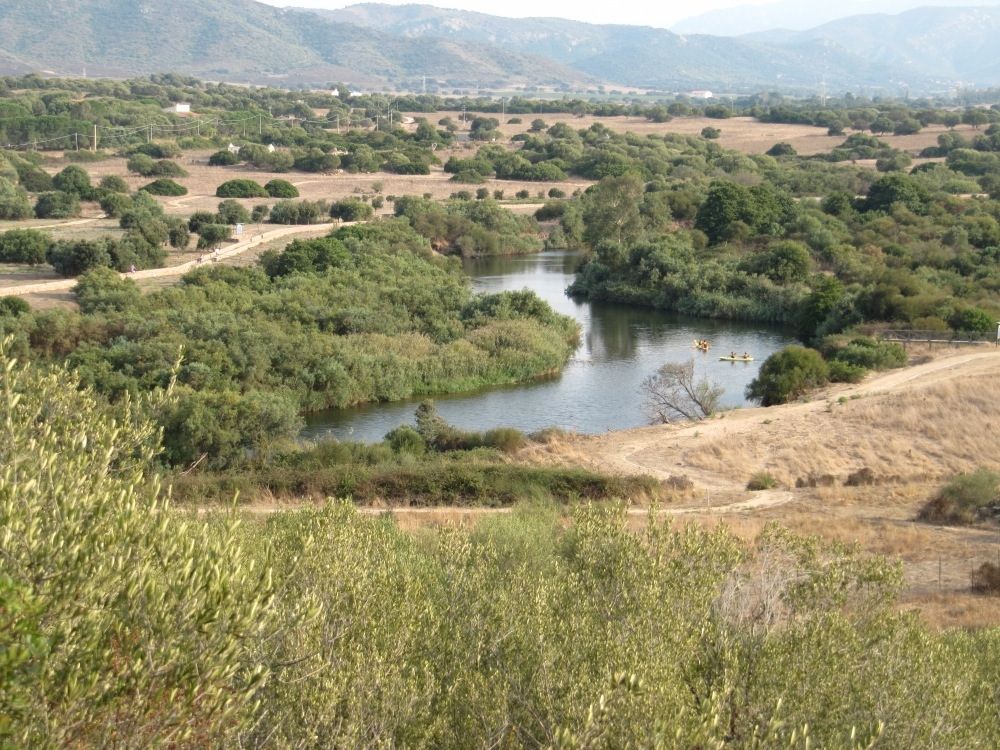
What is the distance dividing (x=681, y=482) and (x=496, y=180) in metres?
64.5

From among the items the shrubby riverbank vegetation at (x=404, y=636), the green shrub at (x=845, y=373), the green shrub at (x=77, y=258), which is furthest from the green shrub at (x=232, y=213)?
the shrubby riverbank vegetation at (x=404, y=636)

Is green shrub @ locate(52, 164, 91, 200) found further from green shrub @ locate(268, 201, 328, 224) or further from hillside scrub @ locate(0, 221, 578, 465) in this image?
hillside scrub @ locate(0, 221, 578, 465)

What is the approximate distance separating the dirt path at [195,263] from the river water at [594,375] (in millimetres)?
9231

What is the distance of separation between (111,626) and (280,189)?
66903 mm

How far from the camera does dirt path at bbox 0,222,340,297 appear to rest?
41219mm

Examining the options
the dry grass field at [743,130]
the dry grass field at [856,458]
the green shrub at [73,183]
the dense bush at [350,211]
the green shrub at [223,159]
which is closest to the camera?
the dry grass field at [856,458]

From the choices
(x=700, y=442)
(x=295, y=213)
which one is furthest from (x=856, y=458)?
(x=295, y=213)

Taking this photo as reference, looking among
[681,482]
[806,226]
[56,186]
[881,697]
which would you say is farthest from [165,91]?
[881,697]

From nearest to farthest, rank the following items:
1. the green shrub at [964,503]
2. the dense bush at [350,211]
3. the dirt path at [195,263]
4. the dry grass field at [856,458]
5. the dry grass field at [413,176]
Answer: the dry grass field at [856,458] → the green shrub at [964,503] → the dirt path at [195,263] → the dense bush at [350,211] → the dry grass field at [413,176]

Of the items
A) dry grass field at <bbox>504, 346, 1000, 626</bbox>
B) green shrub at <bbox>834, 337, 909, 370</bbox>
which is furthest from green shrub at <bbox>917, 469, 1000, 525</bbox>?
green shrub at <bbox>834, 337, 909, 370</bbox>

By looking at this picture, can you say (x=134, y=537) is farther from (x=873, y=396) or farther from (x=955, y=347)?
(x=955, y=347)

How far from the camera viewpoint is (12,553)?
5.97 metres

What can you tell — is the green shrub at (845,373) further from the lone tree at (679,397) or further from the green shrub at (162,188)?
the green shrub at (162,188)

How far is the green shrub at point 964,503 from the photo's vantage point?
2220 centimetres
